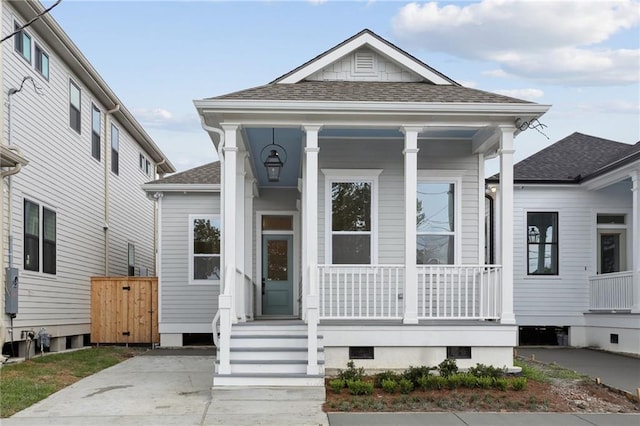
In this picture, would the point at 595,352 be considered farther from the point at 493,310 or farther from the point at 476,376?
the point at 476,376

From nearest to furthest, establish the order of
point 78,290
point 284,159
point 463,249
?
point 463,249, point 284,159, point 78,290

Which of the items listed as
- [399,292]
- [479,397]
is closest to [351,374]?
[479,397]

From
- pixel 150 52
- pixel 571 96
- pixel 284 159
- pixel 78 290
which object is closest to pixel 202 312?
pixel 78 290

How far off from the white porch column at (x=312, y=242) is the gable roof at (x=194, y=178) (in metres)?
6.93

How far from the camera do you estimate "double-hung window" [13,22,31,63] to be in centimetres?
1274

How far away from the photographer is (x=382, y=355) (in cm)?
965

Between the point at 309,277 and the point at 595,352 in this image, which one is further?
the point at 595,352

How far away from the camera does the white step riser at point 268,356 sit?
899cm

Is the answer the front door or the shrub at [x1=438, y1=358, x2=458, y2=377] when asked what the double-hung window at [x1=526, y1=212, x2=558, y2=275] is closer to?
the front door

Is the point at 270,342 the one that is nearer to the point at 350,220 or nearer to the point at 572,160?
the point at 350,220

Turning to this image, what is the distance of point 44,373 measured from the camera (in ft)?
33.8

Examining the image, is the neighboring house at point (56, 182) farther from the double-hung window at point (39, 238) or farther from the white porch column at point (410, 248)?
the white porch column at point (410, 248)

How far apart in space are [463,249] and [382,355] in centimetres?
274

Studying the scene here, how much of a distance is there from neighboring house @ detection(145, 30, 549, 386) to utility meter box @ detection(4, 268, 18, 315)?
3559 millimetres
